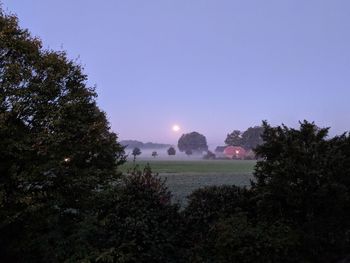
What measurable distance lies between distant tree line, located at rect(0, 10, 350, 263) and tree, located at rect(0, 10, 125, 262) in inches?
1.1

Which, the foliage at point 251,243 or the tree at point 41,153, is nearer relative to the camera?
the foliage at point 251,243

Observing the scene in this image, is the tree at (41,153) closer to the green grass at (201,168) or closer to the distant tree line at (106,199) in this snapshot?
the distant tree line at (106,199)

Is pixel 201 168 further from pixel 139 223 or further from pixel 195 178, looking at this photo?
pixel 139 223

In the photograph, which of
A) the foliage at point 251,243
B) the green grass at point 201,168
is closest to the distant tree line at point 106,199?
the foliage at point 251,243

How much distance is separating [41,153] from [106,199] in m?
1.99

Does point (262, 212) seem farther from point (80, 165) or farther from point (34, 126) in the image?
point (34, 126)

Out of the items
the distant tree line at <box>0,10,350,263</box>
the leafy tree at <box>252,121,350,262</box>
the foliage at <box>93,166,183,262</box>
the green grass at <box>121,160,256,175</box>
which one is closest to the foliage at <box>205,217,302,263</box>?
the distant tree line at <box>0,10,350,263</box>

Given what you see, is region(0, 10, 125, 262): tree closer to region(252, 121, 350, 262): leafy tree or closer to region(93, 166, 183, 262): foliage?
region(93, 166, 183, 262): foliage

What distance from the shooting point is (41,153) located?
1010 centimetres

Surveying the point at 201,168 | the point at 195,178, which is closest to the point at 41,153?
the point at 195,178

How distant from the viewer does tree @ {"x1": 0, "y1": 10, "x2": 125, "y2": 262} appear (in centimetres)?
994

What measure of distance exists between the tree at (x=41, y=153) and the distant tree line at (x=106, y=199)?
3cm

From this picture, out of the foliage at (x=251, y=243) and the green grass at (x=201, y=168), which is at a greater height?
the green grass at (x=201, y=168)

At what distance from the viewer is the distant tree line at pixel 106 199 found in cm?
966
